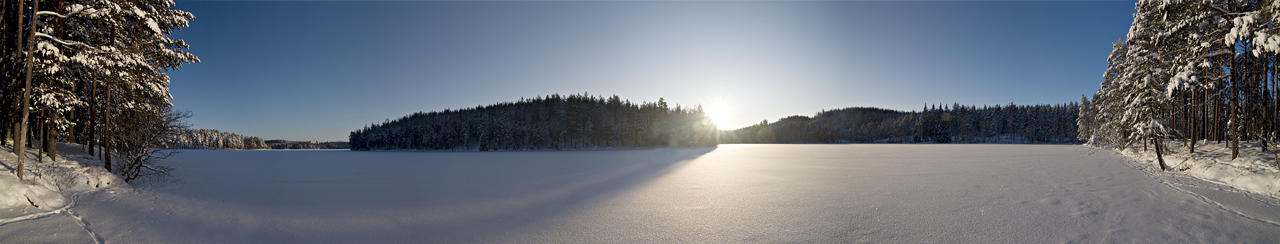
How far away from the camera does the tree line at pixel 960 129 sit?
9662 centimetres

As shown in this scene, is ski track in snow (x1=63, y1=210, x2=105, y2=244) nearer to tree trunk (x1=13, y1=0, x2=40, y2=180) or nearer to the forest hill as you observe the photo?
tree trunk (x1=13, y1=0, x2=40, y2=180)

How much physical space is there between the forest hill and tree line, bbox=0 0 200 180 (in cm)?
5695

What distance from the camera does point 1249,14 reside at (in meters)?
9.98

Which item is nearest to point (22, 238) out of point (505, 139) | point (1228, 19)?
point (1228, 19)

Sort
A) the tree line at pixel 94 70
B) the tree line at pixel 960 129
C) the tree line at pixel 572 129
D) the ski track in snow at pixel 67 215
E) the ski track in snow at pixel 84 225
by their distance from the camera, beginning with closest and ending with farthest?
the ski track in snow at pixel 84 225 → the ski track in snow at pixel 67 215 → the tree line at pixel 94 70 → the tree line at pixel 572 129 → the tree line at pixel 960 129

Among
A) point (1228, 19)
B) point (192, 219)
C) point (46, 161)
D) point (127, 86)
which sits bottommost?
point (192, 219)

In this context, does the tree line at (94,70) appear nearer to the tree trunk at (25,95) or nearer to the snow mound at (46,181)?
the tree trunk at (25,95)

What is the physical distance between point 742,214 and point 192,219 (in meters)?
10.4

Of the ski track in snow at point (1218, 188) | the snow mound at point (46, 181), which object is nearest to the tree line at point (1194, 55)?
the ski track in snow at point (1218, 188)

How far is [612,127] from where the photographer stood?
76.6 metres

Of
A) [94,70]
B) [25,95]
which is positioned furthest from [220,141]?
[25,95]

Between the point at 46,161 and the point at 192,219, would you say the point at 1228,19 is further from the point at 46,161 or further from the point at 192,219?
the point at 46,161

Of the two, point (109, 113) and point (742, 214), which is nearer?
point (742, 214)

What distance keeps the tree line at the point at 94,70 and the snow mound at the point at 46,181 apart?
0.47 m
